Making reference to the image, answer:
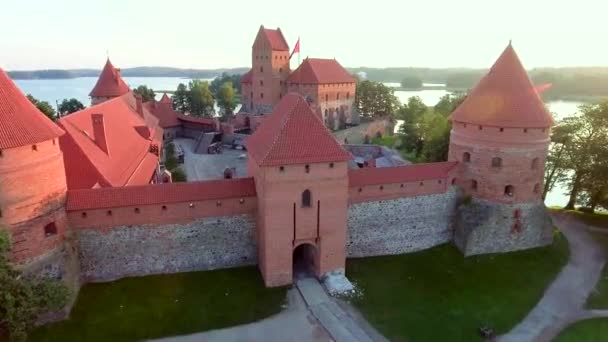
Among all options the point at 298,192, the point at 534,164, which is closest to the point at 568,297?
the point at 534,164

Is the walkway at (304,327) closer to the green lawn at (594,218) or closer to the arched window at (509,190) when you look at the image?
the arched window at (509,190)

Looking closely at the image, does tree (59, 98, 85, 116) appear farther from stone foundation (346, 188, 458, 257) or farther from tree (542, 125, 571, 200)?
tree (542, 125, 571, 200)

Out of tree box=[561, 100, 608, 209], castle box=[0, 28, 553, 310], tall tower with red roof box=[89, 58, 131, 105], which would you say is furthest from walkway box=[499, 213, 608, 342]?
tall tower with red roof box=[89, 58, 131, 105]

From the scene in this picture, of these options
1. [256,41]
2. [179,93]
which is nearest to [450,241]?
[256,41]

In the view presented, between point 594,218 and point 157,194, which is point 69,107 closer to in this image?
point 157,194

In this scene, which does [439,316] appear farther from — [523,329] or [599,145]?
[599,145]

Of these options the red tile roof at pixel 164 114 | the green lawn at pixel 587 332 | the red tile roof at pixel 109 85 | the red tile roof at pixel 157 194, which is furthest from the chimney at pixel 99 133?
the red tile roof at pixel 164 114
